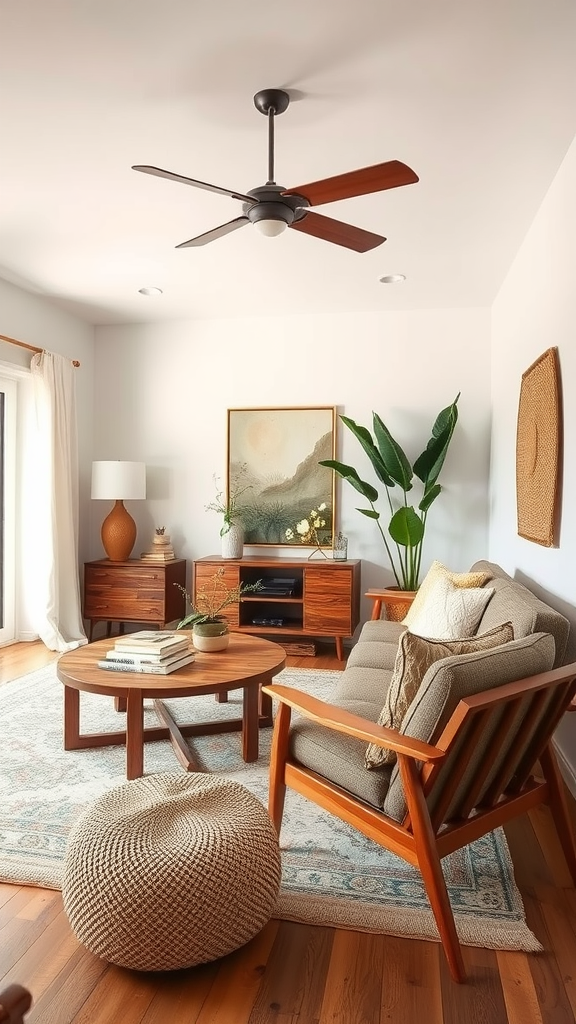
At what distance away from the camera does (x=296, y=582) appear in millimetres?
5133

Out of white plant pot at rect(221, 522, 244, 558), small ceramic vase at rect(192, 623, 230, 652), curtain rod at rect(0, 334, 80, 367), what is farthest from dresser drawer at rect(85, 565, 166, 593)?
small ceramic vase at rect(192, 623, 230, 652)

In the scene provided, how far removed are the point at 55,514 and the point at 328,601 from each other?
2.08m

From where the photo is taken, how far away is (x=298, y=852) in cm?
218

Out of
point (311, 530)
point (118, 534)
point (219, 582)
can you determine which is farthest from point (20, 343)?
point (311, 530)

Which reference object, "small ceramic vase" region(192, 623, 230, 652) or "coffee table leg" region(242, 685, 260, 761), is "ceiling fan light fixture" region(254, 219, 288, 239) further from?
"coffee table leg" region(242, 685, 260, 761)

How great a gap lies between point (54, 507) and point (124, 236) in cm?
207

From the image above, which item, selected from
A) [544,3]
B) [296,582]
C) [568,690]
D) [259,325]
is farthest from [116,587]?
[544,3]

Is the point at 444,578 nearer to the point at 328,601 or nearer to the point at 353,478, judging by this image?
the point at 328,601

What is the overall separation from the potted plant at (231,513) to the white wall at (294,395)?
0.30 ft

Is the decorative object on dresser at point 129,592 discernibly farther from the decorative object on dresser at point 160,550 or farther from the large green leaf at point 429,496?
the large green leaf at point 429,496

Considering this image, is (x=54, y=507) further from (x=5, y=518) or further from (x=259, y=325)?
(x=259, y=325)

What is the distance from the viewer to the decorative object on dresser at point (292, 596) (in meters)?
4.77

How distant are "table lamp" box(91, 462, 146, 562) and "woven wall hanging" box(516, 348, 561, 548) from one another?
281cm

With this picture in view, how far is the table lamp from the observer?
16.8 ft
